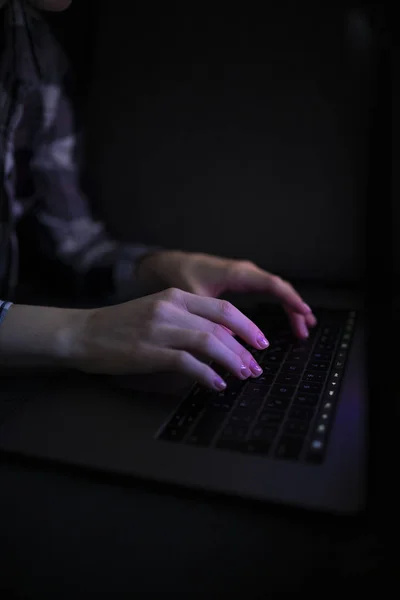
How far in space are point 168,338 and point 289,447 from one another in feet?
0.55

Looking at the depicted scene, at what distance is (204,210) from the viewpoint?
98cm

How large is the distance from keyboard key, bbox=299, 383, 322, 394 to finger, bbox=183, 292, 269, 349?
8 cm

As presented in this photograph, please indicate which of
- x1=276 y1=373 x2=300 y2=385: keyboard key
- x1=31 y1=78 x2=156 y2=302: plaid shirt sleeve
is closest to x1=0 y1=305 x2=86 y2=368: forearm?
x1=276 y1=373 x2=300 y2=385: keyboard key

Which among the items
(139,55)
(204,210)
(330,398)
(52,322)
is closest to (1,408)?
(52,322)

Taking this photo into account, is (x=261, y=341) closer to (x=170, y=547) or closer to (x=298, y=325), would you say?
(x=298, y=325)

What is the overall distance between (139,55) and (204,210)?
0.94 ft

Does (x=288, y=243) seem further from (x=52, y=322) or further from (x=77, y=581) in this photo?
(x=77, y=581)

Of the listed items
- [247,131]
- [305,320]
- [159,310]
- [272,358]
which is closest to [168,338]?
[159,310]

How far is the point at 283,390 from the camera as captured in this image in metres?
0.54

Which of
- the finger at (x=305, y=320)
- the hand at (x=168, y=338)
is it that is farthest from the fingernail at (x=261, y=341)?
the finger at (x=305, y=320)

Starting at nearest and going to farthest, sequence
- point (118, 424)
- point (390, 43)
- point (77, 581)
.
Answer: point (77, 581) < point (118, 424) < point (390, 43)

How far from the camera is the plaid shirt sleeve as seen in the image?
0.94 meters

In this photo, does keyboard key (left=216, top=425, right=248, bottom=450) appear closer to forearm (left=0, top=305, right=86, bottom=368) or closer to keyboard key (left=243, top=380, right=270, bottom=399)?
keyboard key (left=243, top=380, right=270, bottom=399)

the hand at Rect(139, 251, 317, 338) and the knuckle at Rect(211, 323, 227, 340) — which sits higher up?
the knuckle at Rect(211, 323, 227, 340)
